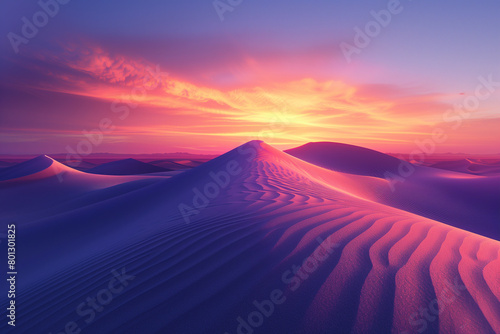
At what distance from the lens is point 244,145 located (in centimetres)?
1255

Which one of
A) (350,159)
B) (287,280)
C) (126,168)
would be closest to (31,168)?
(126,168)

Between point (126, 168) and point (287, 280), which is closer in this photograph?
point (287, 280)

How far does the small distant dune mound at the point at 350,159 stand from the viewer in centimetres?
2584

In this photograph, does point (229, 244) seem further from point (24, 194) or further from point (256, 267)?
point (24, 194)

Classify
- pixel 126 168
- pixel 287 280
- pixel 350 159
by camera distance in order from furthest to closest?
pixel 126 168 < pixel 350 159 < pixel 287 280

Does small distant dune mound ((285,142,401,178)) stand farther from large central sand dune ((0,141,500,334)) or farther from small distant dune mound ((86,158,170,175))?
large central sand dune ((0,141,500,334))

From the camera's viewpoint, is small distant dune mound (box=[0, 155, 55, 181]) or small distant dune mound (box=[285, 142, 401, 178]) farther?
small distant dune mound (box=[285, 142, 401, 178])

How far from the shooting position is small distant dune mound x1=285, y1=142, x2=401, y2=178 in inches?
1017

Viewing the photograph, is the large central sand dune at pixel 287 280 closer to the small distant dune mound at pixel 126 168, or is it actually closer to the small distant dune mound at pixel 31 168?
the small distant dune mound at pixel 31 168

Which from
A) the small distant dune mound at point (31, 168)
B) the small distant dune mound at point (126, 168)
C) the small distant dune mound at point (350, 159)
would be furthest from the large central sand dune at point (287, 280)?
the small distant dune mound at point (126, 168)

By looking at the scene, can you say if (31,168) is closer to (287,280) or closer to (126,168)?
(126,168)

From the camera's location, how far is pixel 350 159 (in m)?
29.1

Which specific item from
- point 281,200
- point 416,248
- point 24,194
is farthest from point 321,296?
point 24,194

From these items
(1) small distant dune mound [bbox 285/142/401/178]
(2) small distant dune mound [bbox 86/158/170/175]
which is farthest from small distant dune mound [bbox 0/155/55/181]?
(1) small distant dune mound [bbox 285/142/401/178]
